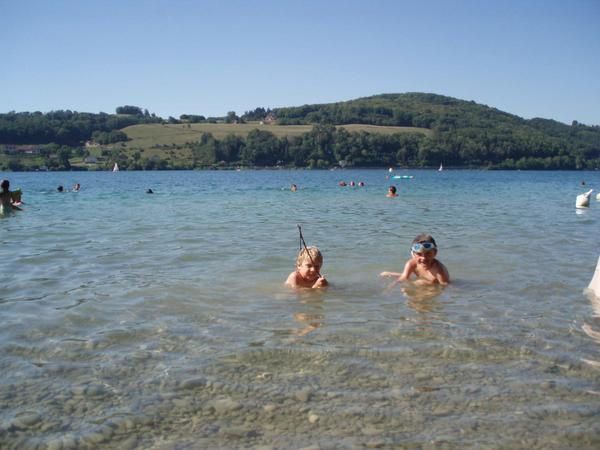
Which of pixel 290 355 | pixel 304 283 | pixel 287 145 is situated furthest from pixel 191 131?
pixel 290 355

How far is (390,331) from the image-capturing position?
5.59 meters

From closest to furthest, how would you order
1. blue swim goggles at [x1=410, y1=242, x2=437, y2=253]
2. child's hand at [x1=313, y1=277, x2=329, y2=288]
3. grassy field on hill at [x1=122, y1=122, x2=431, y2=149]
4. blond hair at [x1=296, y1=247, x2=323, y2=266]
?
blond hair at [x1=296, y1=247, x2=323, y2=266], child's hand at [x1=313, y1=277, x2=329, y2=288], blue swim goggles at [x1=410, y1=242, x2=437, y2=253], grassy field on hill at [x1=122, y1=122, x2=431, y2=149]

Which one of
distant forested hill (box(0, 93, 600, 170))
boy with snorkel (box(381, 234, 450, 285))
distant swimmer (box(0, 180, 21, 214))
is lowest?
distant swimmer (box(0, 180, 21, 214))

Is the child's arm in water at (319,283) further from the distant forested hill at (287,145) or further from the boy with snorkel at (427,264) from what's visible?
the distant forested hill at (287,145)

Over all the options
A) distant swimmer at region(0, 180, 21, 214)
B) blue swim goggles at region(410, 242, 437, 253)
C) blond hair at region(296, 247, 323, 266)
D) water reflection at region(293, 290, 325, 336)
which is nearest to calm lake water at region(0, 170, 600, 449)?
water reflection at region(293, 290, 325, 336)

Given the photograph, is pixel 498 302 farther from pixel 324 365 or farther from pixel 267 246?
pixel 267 246

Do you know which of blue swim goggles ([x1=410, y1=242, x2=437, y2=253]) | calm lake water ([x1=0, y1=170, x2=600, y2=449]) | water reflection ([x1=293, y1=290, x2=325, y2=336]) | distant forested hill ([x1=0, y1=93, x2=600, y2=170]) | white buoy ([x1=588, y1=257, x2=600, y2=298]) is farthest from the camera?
distant forested hill ([x1=0, y1=93, x2=600, y2=170])

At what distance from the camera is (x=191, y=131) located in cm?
12862

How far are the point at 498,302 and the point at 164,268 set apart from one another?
17.9 feet

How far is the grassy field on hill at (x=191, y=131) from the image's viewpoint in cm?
12169

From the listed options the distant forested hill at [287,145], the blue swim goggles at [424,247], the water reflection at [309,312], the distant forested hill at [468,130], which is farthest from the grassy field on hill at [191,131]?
the water reflection at [309,312]

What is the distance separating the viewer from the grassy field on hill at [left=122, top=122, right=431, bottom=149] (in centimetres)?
12169

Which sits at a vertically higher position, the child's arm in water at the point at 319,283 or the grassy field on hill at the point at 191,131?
the grassy field on hill at the point at 191,131

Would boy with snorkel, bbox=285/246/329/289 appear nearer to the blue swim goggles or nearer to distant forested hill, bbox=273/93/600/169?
the blue swim goggles
